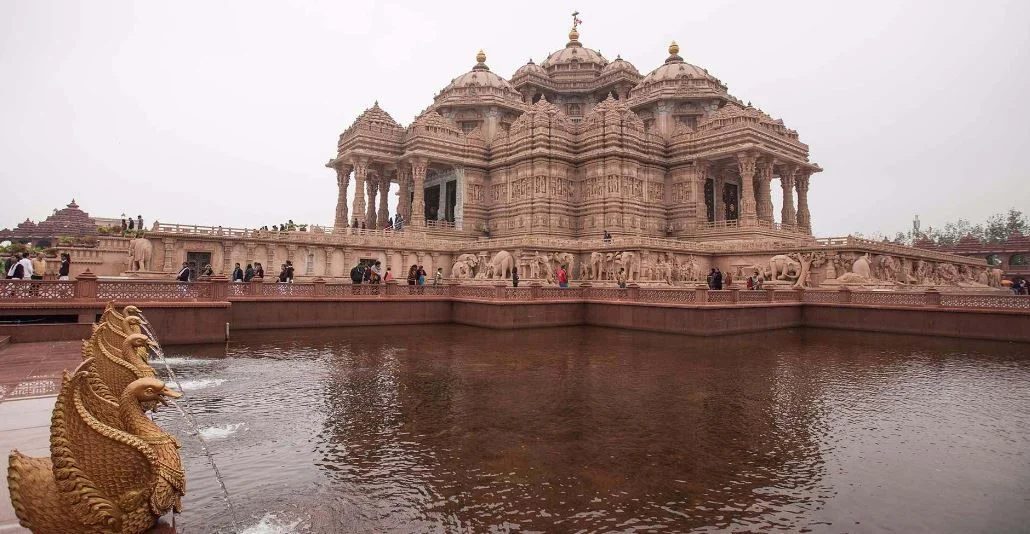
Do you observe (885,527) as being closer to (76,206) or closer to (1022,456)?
(1022,456)

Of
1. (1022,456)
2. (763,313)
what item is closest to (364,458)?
(1022,456)

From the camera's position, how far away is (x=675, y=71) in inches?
1821

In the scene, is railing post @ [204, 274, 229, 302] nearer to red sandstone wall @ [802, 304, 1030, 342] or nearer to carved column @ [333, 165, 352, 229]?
red sandstone wall @ [802, 304, 1030, 342]

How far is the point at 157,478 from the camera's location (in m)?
4.01

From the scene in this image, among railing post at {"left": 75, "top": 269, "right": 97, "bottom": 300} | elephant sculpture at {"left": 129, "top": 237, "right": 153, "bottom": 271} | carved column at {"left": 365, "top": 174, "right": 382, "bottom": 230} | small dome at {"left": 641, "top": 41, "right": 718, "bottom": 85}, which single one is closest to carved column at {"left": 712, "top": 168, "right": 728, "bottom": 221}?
small dome at {"left": 641, "top": 41, "right": 718, "bottom": 85}

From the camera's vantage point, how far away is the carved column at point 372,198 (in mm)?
45656

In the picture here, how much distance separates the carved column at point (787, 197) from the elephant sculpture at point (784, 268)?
562 inches

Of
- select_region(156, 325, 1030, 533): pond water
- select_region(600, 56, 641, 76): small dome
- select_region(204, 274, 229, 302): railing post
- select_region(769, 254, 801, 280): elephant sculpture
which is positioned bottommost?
select_region(156, 325, 1030, 533): pond water

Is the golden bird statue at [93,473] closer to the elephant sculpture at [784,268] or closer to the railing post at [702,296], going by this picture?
the railing post at [702,296]

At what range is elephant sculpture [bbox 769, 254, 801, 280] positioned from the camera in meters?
28.6

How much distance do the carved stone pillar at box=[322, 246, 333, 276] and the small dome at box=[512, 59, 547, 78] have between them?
3130cm

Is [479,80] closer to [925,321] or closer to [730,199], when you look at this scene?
[730,199]

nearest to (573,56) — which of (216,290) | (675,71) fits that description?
(675,71)

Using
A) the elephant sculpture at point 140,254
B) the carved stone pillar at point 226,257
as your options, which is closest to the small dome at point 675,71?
the carved stone pillar at point 226,257
